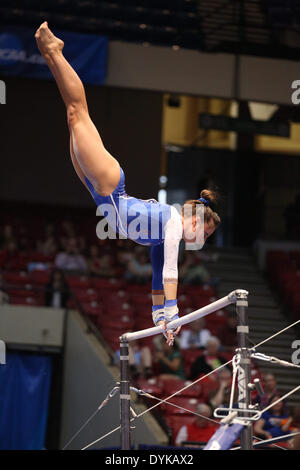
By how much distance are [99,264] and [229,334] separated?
7.61 ft

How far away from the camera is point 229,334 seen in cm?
904

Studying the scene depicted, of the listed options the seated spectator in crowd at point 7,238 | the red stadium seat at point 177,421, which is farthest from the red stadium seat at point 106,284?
the red stadium seat at point 177,421

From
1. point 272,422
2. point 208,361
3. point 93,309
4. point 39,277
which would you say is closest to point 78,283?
point 39,277

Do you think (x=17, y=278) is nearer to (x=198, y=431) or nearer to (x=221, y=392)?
(x=221, y=392)

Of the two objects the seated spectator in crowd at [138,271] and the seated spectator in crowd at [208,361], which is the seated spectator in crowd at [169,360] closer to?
the seated spectator in crowd at [208,361]

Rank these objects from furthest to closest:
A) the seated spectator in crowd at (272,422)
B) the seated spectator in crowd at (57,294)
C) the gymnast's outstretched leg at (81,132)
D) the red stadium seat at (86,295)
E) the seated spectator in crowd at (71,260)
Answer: the seated spectator in crowd at (71,260)
the red stadium seat at (86,295)
the seated spectator in crowd at (57,294)
the seated spectator in crowd at (272,422)
the gymnast's outstretched leg at (81,132)

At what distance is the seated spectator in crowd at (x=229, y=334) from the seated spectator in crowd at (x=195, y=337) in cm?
34

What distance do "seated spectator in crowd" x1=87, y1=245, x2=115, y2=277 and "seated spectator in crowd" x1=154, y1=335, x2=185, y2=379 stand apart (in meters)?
2.09

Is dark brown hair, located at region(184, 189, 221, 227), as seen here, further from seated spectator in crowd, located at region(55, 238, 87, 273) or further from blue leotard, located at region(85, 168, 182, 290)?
seated spectator in crowd, located at region(55, 238, 87, 273)

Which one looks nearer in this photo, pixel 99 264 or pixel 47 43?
pixel 47 43

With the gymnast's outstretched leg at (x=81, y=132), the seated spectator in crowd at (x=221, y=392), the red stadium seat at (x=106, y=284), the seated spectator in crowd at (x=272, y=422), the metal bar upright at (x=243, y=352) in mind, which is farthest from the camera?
the red stadium seat at (x=106, y=284)

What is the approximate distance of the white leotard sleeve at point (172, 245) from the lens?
3.65 meters

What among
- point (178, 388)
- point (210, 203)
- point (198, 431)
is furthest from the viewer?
point (178, 388)

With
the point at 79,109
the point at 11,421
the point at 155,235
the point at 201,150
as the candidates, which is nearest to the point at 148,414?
the point at 11,421
